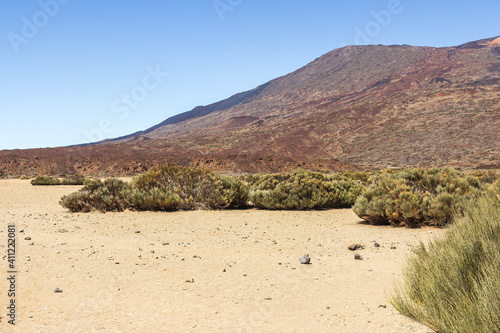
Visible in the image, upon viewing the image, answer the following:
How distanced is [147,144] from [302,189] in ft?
212

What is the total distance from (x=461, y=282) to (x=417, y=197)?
6.85 metres

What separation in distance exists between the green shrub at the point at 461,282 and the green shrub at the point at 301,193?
9009 mm

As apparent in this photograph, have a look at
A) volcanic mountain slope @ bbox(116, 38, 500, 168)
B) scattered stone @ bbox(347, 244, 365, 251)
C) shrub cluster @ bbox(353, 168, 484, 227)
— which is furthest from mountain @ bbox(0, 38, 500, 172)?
scattered stone @ bbox(347, 244, 365, 251)

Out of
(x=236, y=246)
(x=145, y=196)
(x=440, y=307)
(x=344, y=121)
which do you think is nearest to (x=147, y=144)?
(x=344, y=121)

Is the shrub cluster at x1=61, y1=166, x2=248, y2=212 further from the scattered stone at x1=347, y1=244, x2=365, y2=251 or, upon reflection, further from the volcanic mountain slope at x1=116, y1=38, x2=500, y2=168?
the volcanic mountain slope at x1=116, y1=38, x2=500, y2=168

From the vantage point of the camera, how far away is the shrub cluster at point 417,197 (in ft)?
30.9

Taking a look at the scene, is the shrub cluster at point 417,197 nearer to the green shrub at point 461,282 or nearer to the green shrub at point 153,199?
the green shrub at point 461,282

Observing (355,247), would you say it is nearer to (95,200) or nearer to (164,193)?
(164,193)

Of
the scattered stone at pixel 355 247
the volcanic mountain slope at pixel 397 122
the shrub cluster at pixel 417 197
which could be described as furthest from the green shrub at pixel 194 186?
the volcanic mountain slope at pixel 397 122

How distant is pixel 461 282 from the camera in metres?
3.24

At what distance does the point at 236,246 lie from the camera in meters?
7.83

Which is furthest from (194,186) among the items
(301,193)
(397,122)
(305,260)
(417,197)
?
(397,122)

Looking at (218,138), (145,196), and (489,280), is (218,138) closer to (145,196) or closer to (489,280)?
(145,196)

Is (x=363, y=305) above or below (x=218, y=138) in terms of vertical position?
below
